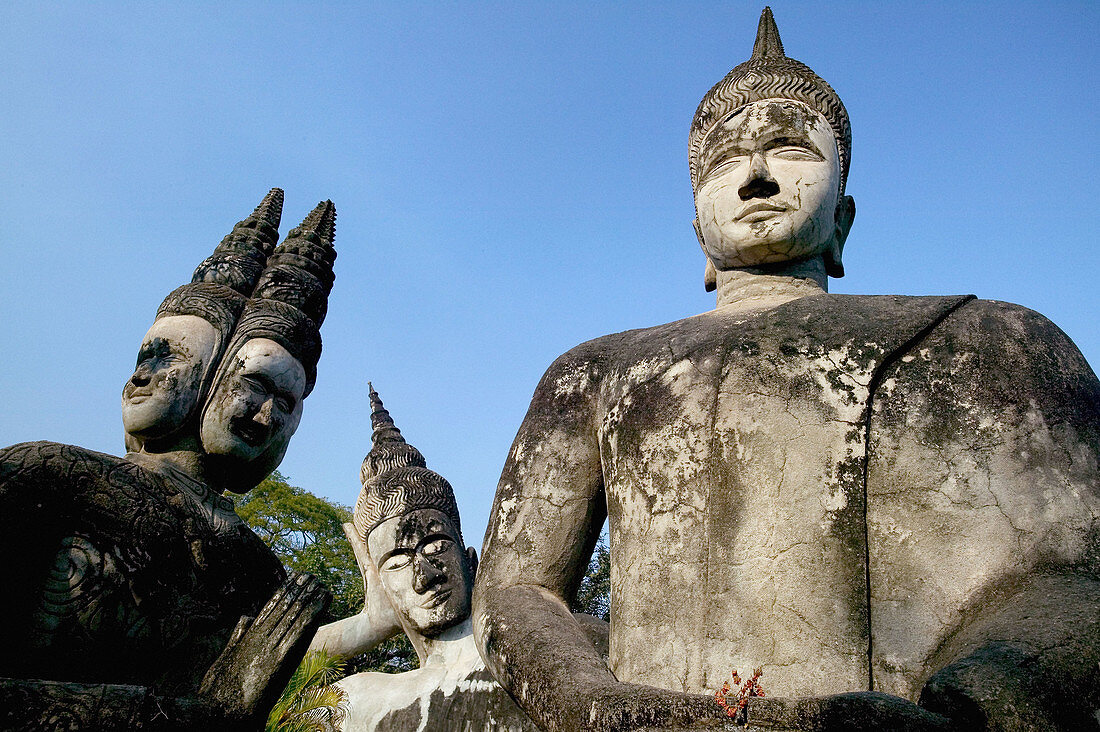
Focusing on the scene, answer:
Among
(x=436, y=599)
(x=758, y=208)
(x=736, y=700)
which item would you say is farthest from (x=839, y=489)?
(x=436, y=599)

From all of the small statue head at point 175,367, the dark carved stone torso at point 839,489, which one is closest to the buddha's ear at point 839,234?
the dark carved stone torso at point 839,489

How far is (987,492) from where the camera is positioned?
256 cm

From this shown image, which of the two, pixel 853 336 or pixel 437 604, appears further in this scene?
pixel 437 604

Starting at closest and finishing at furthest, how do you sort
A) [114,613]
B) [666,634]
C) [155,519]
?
1. [666,634]
2. [114,613]
3. [155,519]

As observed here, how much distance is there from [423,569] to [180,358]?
357cm

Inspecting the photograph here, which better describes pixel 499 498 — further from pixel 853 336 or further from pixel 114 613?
pixel 114 613

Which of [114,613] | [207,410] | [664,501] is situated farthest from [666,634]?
[207,410]

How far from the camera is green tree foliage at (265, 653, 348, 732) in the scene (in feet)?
23.3

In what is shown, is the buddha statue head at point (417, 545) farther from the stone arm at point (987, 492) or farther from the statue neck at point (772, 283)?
the stone arm at point (987, 492)

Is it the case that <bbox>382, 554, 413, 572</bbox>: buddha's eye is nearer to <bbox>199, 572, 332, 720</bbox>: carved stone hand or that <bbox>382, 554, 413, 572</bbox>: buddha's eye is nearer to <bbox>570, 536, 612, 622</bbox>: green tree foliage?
<bbox>199, 572, 332, 720</bbox>: carved stone hand

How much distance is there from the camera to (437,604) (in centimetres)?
781

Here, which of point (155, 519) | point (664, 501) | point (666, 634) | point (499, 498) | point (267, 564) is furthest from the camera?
point (267, 564)

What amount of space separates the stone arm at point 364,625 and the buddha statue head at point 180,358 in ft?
12.7

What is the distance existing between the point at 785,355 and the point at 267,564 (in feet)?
9.96
